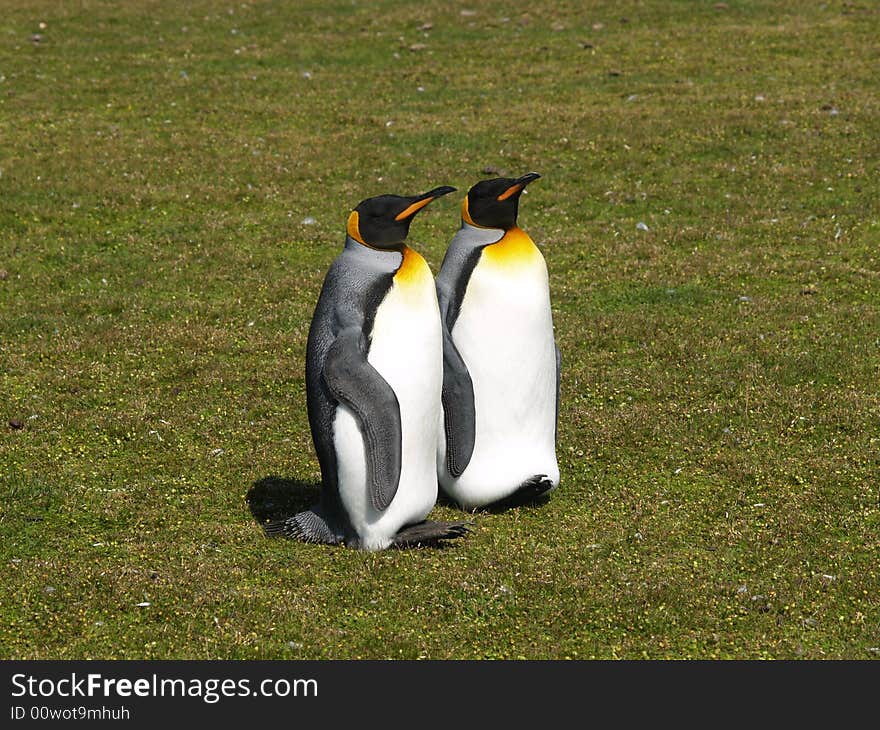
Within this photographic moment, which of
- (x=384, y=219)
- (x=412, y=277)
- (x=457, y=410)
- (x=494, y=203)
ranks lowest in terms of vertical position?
(x=457, y=410)

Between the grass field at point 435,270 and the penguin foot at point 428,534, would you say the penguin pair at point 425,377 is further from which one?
the grass field at point 435,270

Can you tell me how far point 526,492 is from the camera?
8.12 m

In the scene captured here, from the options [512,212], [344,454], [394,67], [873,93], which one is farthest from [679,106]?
[344,454]

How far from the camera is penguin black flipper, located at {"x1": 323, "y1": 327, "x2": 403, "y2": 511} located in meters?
7.16

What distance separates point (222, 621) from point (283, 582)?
53cm

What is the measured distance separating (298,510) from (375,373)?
136 cm

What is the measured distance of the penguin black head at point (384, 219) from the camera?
285 inches

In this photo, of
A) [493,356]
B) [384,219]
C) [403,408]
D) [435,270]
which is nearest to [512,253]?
[493,356]

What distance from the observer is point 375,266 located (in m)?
7.29

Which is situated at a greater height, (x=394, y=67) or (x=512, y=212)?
(x=512, y=212)

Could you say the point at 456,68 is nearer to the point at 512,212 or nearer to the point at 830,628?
the point at 512,212

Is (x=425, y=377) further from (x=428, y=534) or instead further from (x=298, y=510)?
(x=298, y=510)

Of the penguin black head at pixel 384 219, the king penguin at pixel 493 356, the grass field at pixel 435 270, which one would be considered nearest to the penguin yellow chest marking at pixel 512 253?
the king penguin at pixel 493 356

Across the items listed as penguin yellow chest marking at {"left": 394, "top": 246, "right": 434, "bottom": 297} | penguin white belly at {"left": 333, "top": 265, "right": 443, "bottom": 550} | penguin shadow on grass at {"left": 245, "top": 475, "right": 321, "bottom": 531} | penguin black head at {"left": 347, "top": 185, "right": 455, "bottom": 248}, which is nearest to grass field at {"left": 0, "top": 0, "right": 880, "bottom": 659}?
penguin shadow on grass at {"left": 245, "top": 475, "right": 321, "bottom": 531}
